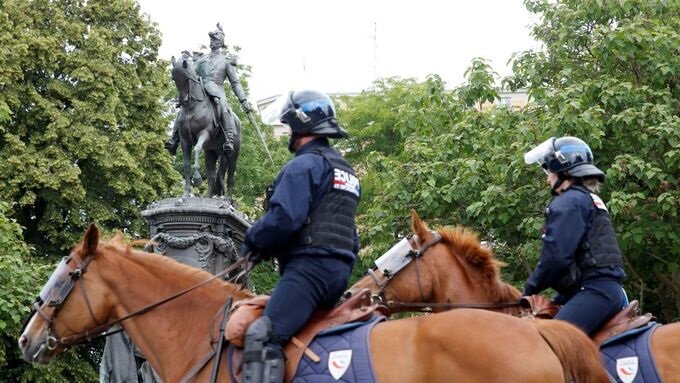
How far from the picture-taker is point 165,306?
7238mm

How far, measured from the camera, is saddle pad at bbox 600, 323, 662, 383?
7.82m

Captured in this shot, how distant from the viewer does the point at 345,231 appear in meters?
6.93

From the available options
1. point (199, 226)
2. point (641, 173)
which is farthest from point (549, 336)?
point (641, 173)

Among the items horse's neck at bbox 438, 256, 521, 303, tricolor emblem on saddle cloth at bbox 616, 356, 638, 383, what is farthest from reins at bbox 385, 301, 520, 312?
tricolor emblem on saddle cloth at bbox 616, 356, 638, 383

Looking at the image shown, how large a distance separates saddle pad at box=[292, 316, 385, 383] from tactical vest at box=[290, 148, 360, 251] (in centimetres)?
58

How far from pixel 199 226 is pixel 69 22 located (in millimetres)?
20153

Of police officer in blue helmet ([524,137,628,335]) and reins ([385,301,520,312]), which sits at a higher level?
police officer in blue helmet ([524,137,628,335])

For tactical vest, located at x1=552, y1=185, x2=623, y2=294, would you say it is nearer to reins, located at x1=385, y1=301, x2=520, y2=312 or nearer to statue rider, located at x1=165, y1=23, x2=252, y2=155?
reins, located at x1=385, y1=301, x2=520, y2=312

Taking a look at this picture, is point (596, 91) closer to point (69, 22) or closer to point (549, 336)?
point (549, 336)

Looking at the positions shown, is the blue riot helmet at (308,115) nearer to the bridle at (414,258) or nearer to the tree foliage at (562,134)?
the bridle at (414,258)

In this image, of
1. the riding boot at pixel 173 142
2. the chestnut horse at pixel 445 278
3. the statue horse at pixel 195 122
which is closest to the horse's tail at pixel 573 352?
the chestnut horse at pixel 445 278

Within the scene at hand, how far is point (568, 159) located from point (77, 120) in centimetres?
2467

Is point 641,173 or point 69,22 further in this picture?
point 69,22

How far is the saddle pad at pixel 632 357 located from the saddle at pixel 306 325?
2074 mm
